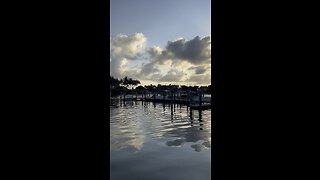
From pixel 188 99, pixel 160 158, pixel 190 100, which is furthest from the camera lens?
pixel 188 99

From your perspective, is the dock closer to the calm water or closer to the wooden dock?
the wooden dock

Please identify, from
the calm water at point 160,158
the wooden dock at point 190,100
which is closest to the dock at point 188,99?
the wooden dock at point 190,100

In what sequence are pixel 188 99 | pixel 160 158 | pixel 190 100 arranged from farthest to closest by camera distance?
1. pixel 188 99
2. pixel 190 100
3. pixel 160 158

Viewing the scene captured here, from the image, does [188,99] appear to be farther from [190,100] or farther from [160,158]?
[160,158]

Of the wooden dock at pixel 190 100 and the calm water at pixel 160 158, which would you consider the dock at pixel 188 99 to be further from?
the calm water at pixel 160 158

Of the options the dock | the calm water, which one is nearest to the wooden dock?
the dock

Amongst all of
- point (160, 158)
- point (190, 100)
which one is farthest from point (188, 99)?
point (160, 158)
